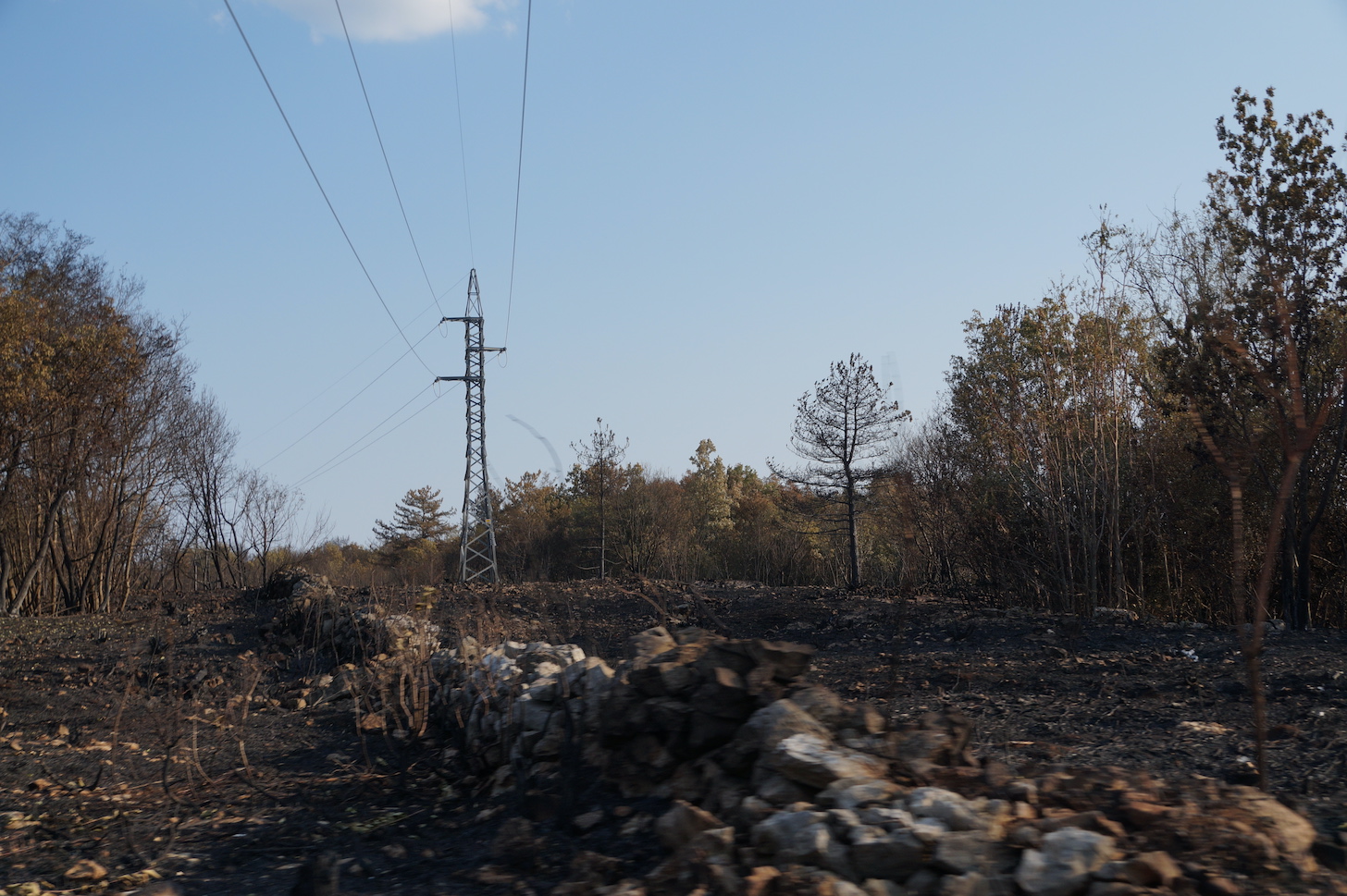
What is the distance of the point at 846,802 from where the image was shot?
121 inches

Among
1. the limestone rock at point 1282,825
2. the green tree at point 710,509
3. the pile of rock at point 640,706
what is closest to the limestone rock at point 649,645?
the pile of rock at point 640,706

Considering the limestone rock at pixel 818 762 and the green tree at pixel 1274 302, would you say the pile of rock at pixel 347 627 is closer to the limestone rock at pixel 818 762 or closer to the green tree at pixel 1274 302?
the limestone rock at pixel 818 762

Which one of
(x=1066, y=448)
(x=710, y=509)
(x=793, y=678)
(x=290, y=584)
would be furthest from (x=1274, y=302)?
(x=710, y=509)

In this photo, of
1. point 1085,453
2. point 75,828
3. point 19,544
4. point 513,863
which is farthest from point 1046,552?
point 19,544

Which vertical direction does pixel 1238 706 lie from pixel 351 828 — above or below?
above

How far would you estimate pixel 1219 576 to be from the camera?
11305 mm

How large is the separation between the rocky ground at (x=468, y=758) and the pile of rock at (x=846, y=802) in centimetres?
9

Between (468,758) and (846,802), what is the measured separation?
291 centimetres

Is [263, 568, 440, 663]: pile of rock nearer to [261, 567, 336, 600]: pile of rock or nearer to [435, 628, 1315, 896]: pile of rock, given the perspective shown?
[261, 567, 336, 600]: pile of rock

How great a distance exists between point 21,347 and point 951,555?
1436 centimetres

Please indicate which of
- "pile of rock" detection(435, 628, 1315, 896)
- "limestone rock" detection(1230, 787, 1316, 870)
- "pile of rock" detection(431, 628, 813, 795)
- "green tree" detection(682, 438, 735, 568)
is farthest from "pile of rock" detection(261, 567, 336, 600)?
"green tree" detection(682, 438, 735, 568)

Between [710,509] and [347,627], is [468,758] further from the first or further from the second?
[710,509]

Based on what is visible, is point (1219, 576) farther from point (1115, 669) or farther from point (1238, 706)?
point (1238, 706)

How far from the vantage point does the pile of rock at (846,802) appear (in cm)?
263
